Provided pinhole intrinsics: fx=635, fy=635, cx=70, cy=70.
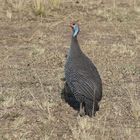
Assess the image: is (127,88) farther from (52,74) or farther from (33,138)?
(33,138)

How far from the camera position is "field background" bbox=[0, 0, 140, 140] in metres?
6.82

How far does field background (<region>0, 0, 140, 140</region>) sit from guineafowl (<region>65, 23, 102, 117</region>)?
0.17 meters

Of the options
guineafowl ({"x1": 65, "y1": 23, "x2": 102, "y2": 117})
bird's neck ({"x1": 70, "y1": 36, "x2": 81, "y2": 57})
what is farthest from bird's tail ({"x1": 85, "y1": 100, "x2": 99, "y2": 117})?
bird's neck ({"x1": 70, "y1": 36, "x2": 81, "y2": 57})

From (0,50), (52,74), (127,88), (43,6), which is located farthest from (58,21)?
(127,88)

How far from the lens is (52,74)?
8875mm

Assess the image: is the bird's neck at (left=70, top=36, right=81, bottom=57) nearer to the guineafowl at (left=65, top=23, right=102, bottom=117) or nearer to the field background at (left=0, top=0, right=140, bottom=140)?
the guineafowl at (left=65, top=23, right=102, bottom=117)

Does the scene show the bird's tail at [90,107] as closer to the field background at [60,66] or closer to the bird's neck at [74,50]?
the field background at [60,66]

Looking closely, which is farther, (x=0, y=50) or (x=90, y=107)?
(x=0, y=50)

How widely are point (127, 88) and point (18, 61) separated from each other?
224 cm

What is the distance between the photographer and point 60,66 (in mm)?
9375

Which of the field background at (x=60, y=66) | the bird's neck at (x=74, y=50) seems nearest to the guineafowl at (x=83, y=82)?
the bird's neck at (x=74, y=50)

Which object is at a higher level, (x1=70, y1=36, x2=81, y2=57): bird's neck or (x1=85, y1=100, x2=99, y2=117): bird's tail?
(x1=70, y1=36, x2=81, y2=57): bird's neck

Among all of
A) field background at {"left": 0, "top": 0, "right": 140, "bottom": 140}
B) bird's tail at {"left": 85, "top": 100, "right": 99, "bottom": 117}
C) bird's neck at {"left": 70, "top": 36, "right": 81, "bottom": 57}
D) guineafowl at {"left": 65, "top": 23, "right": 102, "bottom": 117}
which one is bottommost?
field background at {"left": 0, "top": 0, "right": 140, "bottom": 140}

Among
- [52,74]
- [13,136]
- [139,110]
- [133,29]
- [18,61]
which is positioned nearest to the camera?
[13,136]
